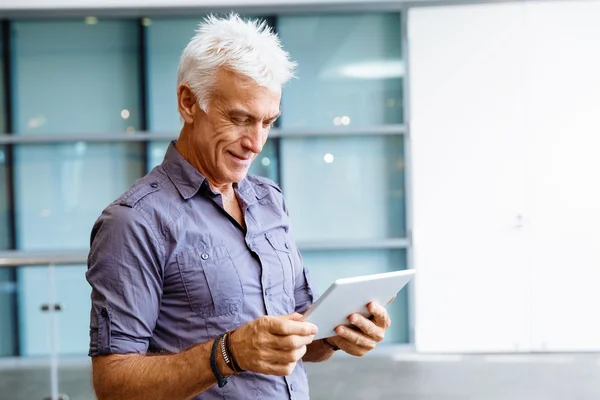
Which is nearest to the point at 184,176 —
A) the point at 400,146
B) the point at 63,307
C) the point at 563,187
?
the point at 63,307

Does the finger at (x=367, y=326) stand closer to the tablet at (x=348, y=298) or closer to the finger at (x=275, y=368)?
the tablet at (x=348, y=298)

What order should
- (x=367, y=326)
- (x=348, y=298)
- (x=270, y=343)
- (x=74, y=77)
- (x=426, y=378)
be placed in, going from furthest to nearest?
(x=74, y=77)
(x=426, y=378)
(x=367, y=326)
(x=348, y=298)
(x=270, y=343)

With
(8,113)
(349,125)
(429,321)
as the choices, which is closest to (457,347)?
(429,321)

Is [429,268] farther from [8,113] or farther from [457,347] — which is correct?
[8,113]

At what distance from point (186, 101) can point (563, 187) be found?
4.47 m

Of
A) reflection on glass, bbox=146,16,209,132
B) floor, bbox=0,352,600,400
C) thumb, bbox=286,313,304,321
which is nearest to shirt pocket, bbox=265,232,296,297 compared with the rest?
thumb, bbox=286,313,304,321

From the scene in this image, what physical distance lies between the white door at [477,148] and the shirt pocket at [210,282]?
4.10m

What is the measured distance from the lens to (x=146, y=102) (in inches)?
217

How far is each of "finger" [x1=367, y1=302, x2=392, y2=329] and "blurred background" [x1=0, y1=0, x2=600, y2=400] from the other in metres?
3.51

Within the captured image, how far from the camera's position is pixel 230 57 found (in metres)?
1.39

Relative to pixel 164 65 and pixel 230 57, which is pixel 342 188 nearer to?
pixel 164 65

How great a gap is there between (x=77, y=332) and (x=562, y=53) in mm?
4031

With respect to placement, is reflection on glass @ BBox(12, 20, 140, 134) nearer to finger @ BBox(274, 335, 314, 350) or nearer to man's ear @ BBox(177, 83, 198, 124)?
man's ear @ BBox(177, 83, 198, 124)

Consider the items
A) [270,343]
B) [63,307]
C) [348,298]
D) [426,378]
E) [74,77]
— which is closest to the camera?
[270,343]
